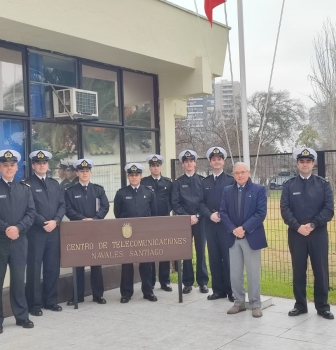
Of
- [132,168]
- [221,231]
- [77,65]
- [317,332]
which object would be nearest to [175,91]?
[77,65]

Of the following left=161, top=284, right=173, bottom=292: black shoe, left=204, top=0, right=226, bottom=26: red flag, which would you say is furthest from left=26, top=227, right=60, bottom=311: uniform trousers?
left=204, top=0, right=226, bottom=26: red flag

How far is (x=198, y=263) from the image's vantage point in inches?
299

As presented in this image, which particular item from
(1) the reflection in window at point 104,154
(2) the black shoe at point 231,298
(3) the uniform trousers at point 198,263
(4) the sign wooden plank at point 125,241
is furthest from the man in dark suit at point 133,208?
(1) the reflection in window at point 104,154

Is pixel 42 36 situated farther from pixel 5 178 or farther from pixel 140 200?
pixel 140 200

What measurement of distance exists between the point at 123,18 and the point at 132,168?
2.17 m

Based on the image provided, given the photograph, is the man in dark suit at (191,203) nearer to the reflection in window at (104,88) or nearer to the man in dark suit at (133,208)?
the man in dark suit at (133,208)

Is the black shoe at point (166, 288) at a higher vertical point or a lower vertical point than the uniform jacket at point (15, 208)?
lower

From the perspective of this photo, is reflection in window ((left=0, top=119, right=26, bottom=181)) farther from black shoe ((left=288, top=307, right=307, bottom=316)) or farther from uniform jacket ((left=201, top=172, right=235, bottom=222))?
black shoe ((left=288, top=307, right=307, bottom=316))

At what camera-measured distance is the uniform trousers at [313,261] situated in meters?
6.02

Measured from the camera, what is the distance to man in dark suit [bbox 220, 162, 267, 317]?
6.20 metres

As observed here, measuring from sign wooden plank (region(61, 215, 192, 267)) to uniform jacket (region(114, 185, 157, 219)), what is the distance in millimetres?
337

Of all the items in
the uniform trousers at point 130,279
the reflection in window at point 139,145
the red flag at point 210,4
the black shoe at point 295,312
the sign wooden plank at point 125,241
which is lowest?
the black shoe at point 295,312

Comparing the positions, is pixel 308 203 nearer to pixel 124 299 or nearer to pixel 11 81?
pixel 124 299

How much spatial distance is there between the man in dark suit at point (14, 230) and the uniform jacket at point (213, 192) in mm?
2364
